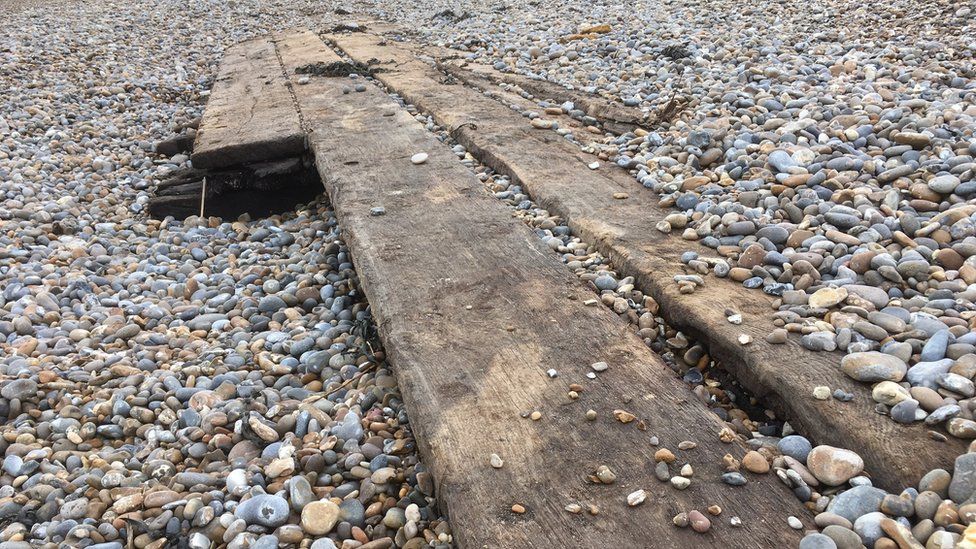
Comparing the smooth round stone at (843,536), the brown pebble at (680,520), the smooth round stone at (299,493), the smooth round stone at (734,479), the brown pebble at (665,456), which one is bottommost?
the smooth round stone at (299,493)

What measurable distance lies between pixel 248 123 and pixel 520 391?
342 centimetres

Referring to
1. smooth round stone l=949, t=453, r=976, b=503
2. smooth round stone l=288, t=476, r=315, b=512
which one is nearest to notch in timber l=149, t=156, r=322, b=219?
smooth round stone l=288, t=476, r=315, b=512

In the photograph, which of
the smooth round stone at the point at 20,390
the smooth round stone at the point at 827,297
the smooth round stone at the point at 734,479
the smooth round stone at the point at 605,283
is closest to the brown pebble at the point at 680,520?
the smooth round stone at the point at 734,479

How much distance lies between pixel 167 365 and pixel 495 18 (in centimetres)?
715

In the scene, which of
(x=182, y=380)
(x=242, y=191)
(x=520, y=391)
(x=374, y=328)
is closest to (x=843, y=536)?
(x=520, y=391)

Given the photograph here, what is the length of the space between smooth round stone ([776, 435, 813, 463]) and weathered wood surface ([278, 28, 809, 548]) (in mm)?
127

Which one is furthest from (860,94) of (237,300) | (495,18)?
(495,18)

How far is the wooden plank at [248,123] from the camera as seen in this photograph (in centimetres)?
417

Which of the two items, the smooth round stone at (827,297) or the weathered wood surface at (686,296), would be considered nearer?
the weathered wood surface at (686,296)

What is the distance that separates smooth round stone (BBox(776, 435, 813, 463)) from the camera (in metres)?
1.68

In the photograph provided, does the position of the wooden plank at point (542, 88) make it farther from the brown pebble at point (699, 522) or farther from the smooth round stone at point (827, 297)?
the brown pebble at point (699, 522)

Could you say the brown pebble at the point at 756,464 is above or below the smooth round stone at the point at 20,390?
above

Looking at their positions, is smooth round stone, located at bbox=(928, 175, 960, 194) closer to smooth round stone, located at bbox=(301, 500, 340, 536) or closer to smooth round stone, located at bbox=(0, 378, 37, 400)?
smooth round stone, located at bbox=(301, 500, 340, 536)

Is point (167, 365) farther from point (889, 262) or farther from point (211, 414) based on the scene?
point (889, 262)
